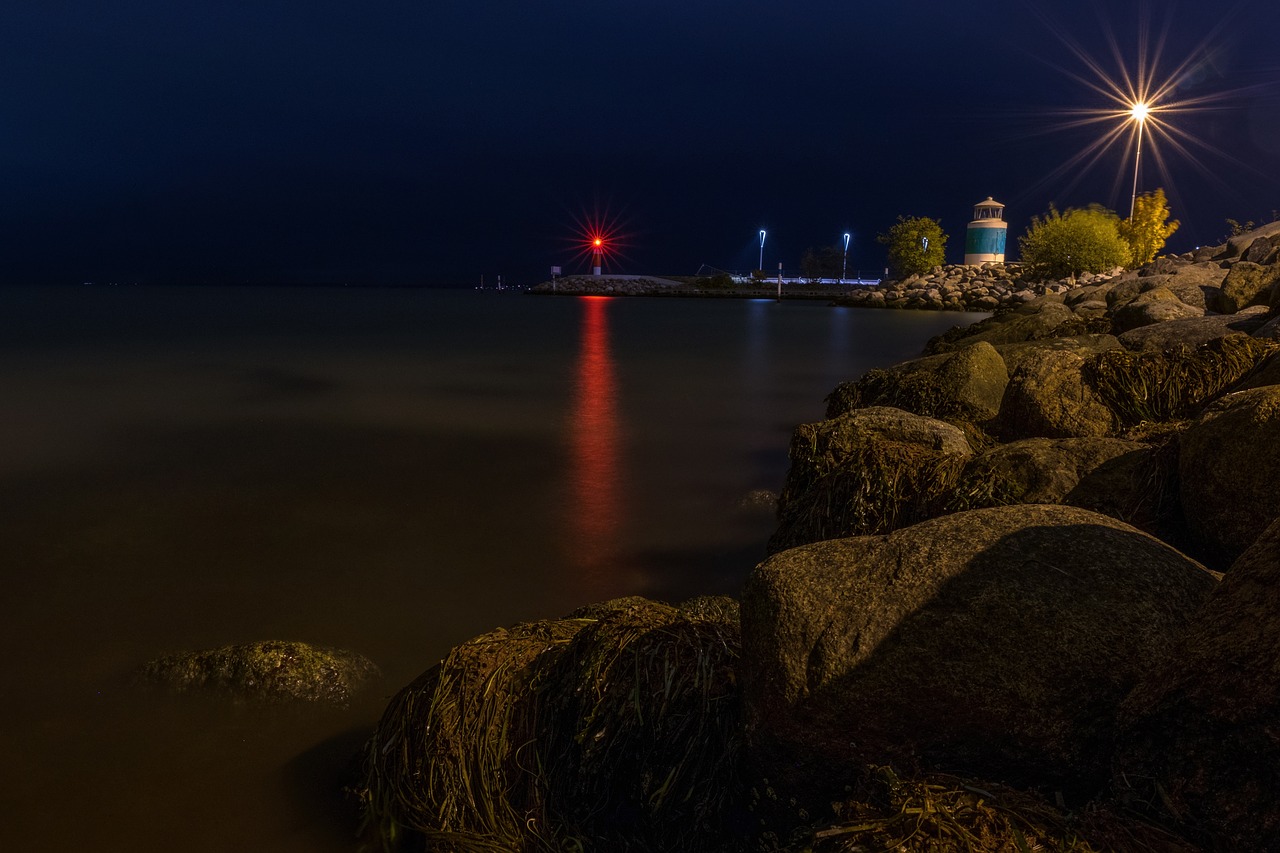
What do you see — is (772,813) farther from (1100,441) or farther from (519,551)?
(519,551)

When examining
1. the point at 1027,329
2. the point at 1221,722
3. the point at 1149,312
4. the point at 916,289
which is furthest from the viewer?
the point at 916,289

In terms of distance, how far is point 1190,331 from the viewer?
935 cm

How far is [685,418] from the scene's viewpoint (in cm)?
1644

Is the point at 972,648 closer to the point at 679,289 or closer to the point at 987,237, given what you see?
the point at 987,237

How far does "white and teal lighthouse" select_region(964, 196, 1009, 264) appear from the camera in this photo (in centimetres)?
9205

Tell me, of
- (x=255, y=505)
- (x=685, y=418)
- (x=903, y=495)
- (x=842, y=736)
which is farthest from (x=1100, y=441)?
(x=685, y=418)

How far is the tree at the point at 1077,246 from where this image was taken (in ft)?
209

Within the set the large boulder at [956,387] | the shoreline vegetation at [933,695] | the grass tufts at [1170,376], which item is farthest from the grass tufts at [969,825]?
the large boulder at [956,387]

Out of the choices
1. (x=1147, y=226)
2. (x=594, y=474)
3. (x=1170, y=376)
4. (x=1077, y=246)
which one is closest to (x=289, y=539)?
(x=594, y=474)

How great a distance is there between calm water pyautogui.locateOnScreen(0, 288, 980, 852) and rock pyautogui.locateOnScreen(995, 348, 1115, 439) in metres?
2.64

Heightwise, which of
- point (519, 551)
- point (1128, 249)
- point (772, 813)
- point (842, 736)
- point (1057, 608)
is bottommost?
point (519, 551)

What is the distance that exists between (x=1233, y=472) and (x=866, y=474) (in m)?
2.45

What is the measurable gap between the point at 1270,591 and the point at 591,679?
2446 mm

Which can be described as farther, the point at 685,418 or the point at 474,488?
the point at 685,418
